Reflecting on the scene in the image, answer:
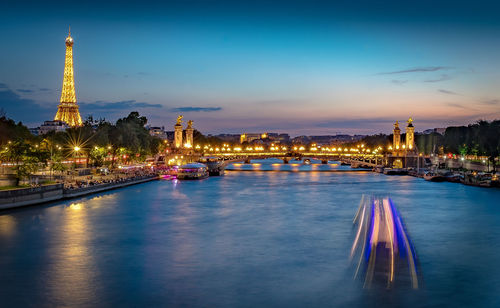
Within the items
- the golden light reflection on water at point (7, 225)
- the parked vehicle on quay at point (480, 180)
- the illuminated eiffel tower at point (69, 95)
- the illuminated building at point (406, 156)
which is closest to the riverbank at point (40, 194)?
the golden light reflection on water at point (7, 225)

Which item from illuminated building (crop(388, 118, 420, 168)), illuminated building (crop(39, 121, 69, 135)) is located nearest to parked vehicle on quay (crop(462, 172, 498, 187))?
illuminated building (crop(388, 118, 420, 168))

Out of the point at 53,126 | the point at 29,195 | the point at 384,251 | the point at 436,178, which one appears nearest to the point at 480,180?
the point at 436,178

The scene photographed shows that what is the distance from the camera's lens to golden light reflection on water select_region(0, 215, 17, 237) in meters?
29.0

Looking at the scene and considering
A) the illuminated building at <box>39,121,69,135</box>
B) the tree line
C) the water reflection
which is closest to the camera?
the water reflection

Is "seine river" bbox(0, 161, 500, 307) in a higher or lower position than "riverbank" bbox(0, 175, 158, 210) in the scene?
lower

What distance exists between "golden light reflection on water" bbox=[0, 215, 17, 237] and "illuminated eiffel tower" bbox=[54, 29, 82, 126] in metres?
78.5

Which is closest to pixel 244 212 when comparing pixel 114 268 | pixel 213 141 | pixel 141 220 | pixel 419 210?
pixel 141 220

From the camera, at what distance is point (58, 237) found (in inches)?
1139

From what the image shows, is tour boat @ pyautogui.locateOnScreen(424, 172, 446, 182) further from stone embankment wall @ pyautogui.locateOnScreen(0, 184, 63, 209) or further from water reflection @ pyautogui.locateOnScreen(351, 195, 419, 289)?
stone embankment wall @ pyautogui.locateOnScreen(0, 184, 63, 209)

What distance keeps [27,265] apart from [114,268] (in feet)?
12.4

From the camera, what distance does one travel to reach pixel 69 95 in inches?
4456

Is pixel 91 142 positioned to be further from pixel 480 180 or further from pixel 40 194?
pixel 480 180

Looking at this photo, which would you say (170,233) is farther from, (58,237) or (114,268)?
(114,268)

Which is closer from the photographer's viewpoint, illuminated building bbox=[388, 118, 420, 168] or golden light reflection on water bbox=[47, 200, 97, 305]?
golden light reflection on water bbox=[47, 200, 97, 305]
